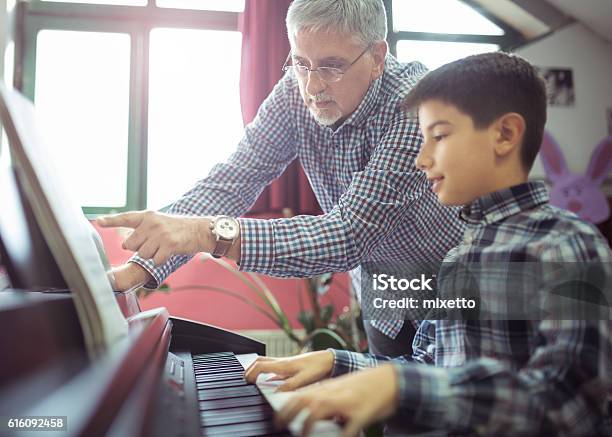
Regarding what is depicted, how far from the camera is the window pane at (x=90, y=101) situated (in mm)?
2668

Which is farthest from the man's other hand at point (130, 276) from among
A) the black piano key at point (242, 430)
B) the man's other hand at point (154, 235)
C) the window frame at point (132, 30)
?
the window frame at point (132, 30)

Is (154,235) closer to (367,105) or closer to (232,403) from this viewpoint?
(232,403)

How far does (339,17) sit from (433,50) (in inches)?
73.7

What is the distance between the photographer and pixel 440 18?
290cm

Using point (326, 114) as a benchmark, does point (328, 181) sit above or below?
below

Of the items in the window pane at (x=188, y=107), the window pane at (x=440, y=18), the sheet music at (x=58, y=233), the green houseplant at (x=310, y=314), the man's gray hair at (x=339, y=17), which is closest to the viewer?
the sheet music at (x=58, y=233)

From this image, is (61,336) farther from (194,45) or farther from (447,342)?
(194,45)

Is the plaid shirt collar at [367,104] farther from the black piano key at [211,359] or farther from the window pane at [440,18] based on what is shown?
the window pane at [440,18]

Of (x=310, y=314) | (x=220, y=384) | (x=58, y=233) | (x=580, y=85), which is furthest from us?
(x=580, y=85)

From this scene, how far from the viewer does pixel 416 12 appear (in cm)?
281

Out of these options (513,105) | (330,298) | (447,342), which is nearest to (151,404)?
(447,342)

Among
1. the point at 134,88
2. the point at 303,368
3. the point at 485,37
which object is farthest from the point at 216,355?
the point at 485,37

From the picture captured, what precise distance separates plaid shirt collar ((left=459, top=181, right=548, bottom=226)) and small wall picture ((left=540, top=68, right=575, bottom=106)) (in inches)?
103

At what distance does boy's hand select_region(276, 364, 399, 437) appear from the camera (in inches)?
17.5
